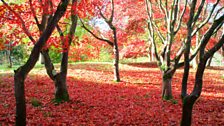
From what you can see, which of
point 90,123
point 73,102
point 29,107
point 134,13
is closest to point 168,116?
point 90,123

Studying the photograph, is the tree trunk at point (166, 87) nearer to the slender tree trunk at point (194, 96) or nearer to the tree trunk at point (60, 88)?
the tree trunk at point (60, 88)

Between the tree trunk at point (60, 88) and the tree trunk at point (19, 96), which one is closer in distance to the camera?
the tree trunk at point (19, 96)

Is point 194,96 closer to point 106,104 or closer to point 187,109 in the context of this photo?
point 187,109

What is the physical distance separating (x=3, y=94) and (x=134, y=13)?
1694 centimetres

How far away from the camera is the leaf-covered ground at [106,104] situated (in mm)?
10539

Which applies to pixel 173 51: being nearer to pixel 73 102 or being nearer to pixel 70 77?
pixel 70 77

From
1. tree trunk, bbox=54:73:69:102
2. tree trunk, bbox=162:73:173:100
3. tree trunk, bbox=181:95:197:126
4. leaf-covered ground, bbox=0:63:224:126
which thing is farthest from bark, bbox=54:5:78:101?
tree trunk, bbox=181:95:197:126

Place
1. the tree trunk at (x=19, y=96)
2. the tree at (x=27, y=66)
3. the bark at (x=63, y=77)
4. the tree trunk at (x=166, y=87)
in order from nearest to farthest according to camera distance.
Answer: the tree at (x=27, y=66), the tree trunk at (x=19, y=96), the bark at (x=63, y=77), the tree trunk at (x=166, y=87)

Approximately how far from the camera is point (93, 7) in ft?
66.4

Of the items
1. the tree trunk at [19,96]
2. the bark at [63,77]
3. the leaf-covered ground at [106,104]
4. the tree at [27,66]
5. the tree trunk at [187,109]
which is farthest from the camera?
the bark at [63,77]

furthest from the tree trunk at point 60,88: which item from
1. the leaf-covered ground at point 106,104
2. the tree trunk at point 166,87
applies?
the tree trunk at point 166,87

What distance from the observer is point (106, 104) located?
1377cm

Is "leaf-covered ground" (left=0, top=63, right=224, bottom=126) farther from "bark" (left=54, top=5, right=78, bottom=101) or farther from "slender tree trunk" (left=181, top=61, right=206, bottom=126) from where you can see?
"slender tree trunk" (left=181, top=61, right=206, bottom=126)

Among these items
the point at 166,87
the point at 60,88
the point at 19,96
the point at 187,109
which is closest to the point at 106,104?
the point at 60,88
